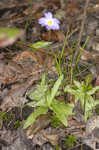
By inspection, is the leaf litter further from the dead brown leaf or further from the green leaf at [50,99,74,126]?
the green leaf at [50,99,74,126]

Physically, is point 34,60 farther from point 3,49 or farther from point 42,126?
point 42,126

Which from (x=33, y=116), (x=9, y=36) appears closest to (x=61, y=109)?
(x=33, y=116)

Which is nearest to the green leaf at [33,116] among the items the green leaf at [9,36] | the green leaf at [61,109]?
the green leaf at [61,109]

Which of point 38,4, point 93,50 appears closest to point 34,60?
point 93,50

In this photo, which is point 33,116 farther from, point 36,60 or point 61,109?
point 36,60

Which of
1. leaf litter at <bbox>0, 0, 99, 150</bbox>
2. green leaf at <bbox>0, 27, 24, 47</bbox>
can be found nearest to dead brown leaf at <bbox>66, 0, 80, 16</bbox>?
leaf litter at <bbox>0, 0, 99, 150</bbox>

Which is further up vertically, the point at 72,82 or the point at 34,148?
the point at 72,82

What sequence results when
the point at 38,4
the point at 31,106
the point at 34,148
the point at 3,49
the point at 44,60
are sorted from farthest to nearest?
the point at 38,4 < the point at 3,49 < the point at 44,60 < the point at 31,106 < the point at 34,148

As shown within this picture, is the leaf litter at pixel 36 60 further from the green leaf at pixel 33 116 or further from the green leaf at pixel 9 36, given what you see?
the green leaf at pixel 9 36
